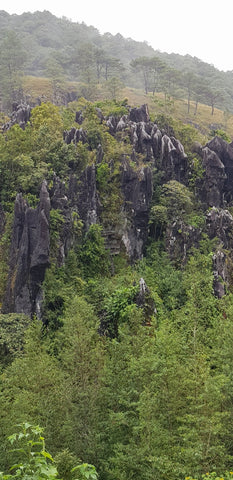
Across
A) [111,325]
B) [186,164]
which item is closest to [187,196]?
[186,164]

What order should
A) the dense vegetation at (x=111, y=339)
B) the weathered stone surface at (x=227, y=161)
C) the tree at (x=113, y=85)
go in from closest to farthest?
the dense vegetation at (x=111, y=339), the weathered stone surface at (x=227, y=161), the tree at (x=113, y=85)

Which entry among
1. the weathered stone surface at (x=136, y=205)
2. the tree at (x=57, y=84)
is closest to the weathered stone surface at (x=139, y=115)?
the weathered stone surface at (x=136, y=205)

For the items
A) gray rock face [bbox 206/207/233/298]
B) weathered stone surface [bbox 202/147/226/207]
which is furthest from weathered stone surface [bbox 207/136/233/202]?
gray rock face [bbox 206/207/233/298]

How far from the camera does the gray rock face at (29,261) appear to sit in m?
23.8

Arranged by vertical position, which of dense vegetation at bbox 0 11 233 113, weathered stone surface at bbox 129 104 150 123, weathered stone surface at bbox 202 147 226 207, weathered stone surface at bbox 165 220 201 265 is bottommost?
weathered stone surface at bbox 165 220 201 265

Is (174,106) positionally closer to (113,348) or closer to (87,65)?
(87,65)

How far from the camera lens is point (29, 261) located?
24266 mm

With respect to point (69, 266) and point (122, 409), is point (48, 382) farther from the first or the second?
point (69, 266)

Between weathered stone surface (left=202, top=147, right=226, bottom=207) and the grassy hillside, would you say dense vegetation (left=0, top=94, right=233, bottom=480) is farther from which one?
the grassy hillside

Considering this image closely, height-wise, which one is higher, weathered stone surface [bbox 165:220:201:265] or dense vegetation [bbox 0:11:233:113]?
dense vegetation [bbox 0:11:233:113]

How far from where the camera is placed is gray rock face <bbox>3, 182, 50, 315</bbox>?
23803 mm

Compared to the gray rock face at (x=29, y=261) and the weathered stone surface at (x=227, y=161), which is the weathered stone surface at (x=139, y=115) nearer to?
the weathered stone surface at (x=227, y=161)

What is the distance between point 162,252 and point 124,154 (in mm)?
9996

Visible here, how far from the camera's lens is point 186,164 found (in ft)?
118
